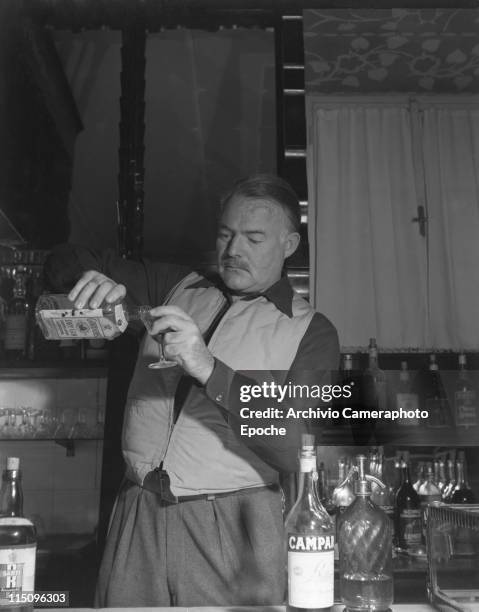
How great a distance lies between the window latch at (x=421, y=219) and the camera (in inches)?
71.7

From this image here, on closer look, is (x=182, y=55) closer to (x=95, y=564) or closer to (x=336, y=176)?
(x=336, y=176)

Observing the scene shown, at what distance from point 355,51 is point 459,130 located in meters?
0.34

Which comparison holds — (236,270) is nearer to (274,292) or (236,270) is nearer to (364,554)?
(274,292)

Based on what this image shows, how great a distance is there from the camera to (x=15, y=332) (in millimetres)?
1539

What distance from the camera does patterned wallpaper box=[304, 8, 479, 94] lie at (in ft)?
5.50

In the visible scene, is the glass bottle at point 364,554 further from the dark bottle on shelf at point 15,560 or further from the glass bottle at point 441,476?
the glass bottle at point 441,476

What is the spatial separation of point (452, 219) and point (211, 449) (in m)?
1.07

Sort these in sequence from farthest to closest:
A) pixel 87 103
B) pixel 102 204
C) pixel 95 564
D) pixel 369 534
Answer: pixel 87 103 → pixel 102 204 → pixel 95 564 → pixel 369 534

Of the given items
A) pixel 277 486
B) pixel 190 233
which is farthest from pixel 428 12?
pixel 277 486

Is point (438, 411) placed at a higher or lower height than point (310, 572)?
higher

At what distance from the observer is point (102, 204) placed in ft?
5.22

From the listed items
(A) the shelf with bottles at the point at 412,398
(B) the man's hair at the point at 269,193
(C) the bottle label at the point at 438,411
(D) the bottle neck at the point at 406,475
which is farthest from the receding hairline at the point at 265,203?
(D) the bottle neck at the point at 406,475

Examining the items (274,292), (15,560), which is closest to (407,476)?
(274,292)

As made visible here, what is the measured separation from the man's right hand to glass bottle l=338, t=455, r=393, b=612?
0.36 m
